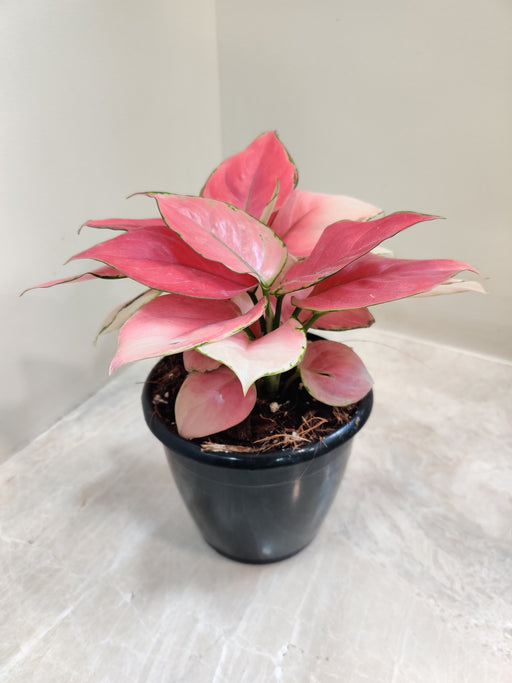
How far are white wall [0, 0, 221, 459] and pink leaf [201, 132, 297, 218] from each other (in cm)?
43

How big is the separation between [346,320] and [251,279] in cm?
15

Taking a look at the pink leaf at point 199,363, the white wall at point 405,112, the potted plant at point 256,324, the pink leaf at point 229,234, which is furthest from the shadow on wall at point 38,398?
the white wall at point 405,112

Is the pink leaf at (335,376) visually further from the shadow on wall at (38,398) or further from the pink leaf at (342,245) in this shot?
the shadow on wall at (38,398)

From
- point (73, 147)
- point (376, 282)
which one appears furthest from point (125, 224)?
point (73, 147)

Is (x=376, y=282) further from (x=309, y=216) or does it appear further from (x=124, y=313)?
(x=124, y=313)

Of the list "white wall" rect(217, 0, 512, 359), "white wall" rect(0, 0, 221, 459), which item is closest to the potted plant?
"white wall" rect(0, 0, 221, 459)

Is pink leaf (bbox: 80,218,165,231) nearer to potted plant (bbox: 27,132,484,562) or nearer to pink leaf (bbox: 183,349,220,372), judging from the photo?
potted plant (bbox: 27,132,484,562)

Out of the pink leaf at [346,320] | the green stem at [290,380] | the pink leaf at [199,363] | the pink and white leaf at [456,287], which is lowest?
the green stem at [290,380]

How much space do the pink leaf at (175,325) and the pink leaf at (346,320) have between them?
0.13 meters

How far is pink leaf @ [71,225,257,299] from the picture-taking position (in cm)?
58

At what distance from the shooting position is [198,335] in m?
0.54

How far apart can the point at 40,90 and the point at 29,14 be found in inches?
4.4

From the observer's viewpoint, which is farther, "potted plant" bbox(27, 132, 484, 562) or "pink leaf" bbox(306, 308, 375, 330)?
"pink leaf" bbox(306, 308, 375, 330)

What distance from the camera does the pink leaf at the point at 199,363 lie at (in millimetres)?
665
